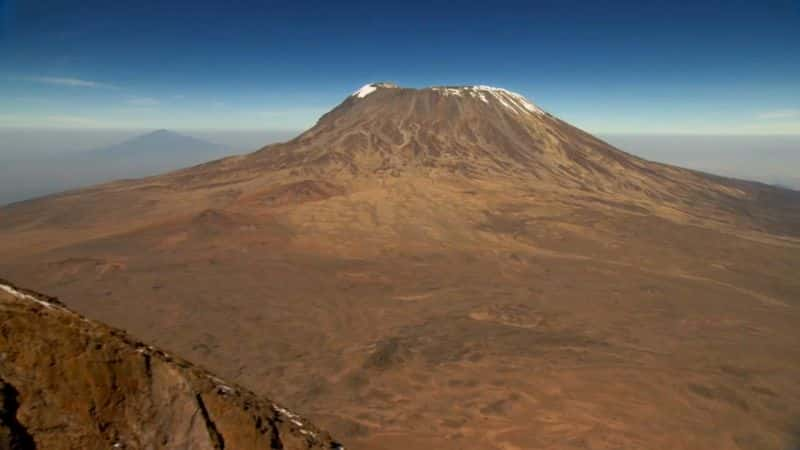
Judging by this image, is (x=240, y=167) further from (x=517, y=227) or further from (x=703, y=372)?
(x=703, y=372)

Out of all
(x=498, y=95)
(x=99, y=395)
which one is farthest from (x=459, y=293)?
(x=498, y=95)

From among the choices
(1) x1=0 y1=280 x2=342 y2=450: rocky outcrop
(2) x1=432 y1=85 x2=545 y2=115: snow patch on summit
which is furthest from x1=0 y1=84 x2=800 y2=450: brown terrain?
(2) x1=432 y1=85 x2=545 y2=115: snow patch on summit

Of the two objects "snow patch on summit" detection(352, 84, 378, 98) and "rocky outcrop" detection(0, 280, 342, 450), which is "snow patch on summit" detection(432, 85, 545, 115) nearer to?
"snow patch on summit" detection(352, 84, 378, 98)

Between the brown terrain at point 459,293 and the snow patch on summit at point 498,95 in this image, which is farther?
the snow patch on summit at point 498,95

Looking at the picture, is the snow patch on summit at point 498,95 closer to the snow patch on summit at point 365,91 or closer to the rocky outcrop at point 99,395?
the snow patch on summit at point 365,91

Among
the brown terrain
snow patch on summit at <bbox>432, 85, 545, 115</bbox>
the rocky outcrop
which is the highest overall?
snow patch on summit at <bbox>432, 85, 545, 115</bbox>

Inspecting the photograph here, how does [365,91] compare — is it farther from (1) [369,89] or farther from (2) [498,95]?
(2) [498,95]

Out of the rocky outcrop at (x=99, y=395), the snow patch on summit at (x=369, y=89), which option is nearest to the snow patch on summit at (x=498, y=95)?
the snow patch on summit at (x=369, y=89)
